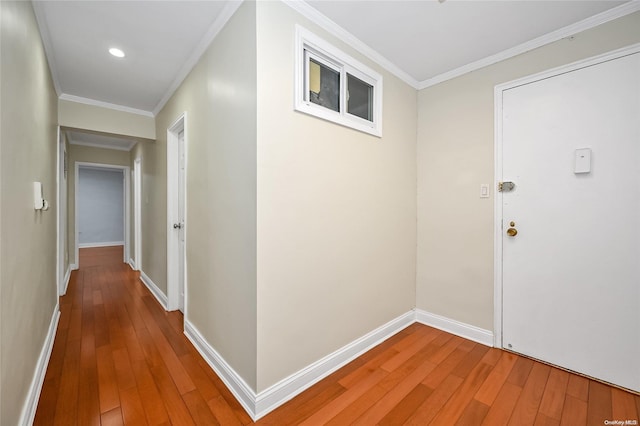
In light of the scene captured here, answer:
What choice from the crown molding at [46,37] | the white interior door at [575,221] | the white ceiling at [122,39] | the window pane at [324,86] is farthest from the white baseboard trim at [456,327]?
the crown molding at [46,37]

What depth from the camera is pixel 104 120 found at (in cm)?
334

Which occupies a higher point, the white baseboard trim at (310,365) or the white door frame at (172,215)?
the white door frame at (172,215)

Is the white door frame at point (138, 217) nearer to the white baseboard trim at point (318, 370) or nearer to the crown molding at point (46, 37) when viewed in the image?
the crown molding at point (46, 37)

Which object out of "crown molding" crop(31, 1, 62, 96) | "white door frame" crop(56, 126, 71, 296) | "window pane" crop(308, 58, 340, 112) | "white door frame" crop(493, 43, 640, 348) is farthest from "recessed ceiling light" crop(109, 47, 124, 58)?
"white door frame" crop(493, 43, 640, 348)

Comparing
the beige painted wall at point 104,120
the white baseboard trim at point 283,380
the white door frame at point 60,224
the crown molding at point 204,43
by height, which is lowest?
the white baseboard trim at point 283,380

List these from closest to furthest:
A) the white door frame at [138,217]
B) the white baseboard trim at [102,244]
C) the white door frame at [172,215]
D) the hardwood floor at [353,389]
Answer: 1. the hardwood floor at [353,389]
2. the white door frame at [172,215]
3. the white door frame at [138,217]
4. the white baseboard trim at [102,244]

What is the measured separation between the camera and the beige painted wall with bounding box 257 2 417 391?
157 cm

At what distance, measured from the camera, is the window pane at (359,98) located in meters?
2.15

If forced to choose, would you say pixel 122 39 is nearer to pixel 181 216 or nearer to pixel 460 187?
pixel 181 216

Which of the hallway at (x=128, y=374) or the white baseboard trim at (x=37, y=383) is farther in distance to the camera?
the hallway at (x=128, y=374)

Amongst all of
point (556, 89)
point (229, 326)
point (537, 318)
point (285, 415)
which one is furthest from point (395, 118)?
point (285, 415)

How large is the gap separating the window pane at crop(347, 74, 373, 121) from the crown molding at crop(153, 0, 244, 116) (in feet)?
3.07

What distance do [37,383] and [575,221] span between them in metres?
3.89

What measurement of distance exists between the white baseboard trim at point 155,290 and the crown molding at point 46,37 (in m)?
2.54
